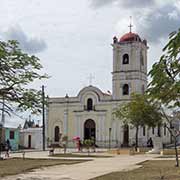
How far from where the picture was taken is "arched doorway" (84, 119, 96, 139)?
244 ft

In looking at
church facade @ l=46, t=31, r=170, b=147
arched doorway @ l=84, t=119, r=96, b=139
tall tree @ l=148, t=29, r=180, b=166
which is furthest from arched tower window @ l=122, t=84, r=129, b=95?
tall tree @ l=148, t=29, r=180, b=166

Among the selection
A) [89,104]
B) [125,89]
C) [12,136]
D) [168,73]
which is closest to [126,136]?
[125,89]

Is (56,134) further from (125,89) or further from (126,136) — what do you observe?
(125,89)

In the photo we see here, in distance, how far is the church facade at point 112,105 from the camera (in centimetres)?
7119

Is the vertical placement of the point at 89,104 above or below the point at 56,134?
above

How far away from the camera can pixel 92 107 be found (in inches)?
2940

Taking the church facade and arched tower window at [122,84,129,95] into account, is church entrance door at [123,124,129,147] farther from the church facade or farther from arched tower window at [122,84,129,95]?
arched tower window at [122,84,129,95]

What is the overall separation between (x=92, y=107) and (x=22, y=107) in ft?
177

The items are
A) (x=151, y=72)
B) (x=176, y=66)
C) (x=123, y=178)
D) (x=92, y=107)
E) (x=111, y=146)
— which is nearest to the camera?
(x=176, y=66)

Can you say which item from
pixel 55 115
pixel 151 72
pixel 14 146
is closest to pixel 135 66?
pixel 55 115

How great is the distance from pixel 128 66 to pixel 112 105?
20.1 feet

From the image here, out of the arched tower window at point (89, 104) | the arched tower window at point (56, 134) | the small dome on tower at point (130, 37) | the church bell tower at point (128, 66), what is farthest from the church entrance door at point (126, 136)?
the small dome on tower at point (130, 37)

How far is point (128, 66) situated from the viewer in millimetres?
72812

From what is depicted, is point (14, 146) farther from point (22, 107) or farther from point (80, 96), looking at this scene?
point (22, 107)
